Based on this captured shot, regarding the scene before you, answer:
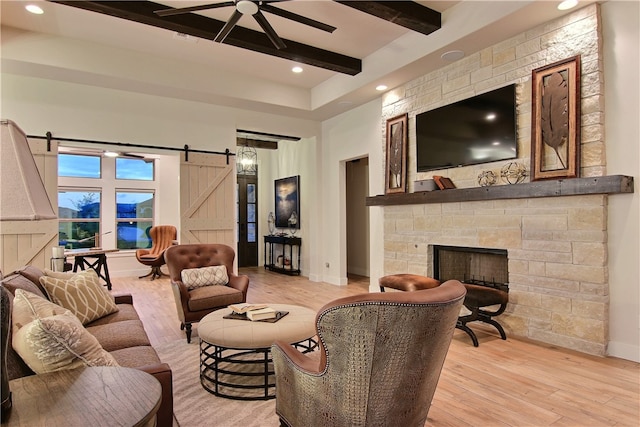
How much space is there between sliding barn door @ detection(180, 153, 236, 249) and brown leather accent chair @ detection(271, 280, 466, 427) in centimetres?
483

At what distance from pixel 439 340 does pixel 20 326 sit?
5.73 ft

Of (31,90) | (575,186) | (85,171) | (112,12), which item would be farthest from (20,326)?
(85,171)

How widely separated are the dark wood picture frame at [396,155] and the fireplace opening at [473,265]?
1077 millimetres

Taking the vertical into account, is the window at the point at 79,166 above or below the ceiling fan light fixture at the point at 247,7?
below

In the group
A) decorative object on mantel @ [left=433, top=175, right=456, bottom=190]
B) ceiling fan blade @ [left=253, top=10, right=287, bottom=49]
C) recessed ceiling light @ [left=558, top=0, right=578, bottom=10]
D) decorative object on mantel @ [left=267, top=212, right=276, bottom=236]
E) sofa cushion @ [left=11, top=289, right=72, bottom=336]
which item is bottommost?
sofa cushion @ [left=11, top=289, right=72, bottom=336]

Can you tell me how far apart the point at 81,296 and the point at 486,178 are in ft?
13.0

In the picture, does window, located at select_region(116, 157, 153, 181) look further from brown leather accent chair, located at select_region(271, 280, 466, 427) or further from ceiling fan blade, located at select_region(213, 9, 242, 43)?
brown leather accent chair, located at select_region(271, 280, 466, 427)

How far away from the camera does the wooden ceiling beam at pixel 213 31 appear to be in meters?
3.58

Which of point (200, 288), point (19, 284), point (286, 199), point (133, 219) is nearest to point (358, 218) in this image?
point (286, 199)

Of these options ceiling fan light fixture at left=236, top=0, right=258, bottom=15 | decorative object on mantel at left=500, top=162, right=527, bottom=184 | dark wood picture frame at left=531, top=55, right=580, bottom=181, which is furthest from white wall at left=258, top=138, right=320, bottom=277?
dark wood picture frame at left=531, top=55, right=580, bottom=181

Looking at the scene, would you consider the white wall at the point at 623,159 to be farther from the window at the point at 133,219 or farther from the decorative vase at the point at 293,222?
the window at the point at 133,219

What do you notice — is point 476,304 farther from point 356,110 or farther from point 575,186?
point 356,110

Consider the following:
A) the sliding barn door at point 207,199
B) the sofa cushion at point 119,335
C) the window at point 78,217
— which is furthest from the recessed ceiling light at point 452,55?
the window at point 78,217

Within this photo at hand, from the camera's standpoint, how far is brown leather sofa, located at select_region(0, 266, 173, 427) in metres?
1.58
